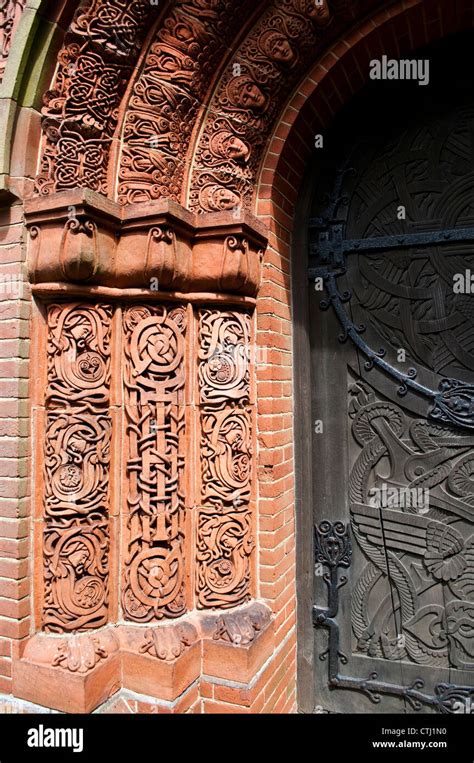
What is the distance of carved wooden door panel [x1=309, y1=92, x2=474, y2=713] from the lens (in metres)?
2.31

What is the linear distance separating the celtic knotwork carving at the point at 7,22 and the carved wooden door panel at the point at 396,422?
1.50 meters

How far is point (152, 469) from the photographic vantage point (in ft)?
6.91

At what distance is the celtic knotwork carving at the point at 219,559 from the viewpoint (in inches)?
86.4

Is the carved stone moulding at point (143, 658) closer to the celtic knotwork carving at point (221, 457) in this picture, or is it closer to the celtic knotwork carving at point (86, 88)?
the celtic knotwork carving at point (221, 457)

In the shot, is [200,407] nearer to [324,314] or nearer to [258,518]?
[258,518]

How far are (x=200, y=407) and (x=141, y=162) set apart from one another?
1.07m

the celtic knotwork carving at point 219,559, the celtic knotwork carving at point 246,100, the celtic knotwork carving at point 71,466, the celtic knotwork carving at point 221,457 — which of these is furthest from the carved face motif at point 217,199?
the celtic knotwork carving at point 219,559

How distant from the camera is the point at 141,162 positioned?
2117 mm

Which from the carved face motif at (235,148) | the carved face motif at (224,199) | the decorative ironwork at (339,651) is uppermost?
the carved face motif at (235,148)

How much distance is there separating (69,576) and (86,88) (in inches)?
76.9

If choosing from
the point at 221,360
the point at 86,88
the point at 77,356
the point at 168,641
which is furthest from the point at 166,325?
the point at 168,641

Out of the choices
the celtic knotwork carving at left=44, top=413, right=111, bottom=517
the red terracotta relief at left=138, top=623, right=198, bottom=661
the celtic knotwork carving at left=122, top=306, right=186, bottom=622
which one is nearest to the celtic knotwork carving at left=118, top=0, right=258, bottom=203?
the celtic knotwork carving at left=122, top=306, right=186, bottom=622

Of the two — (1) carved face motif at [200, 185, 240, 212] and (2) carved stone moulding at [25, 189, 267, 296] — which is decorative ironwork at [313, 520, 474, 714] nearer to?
(2) carved stone moulding at [25, 189, 267, 296]

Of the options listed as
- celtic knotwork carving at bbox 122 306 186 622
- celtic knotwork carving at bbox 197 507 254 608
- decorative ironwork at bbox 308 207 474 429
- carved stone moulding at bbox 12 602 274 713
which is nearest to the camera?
carved stone moulding at bbox 12 602 274 713
